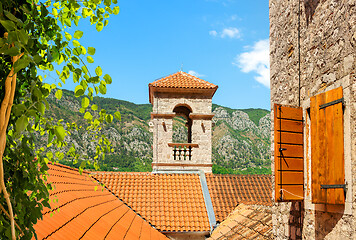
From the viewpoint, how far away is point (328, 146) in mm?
3252

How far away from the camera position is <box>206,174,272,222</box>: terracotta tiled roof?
385 inches

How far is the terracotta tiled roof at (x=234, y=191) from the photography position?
32.1 ft

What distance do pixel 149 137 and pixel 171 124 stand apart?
1155 inches

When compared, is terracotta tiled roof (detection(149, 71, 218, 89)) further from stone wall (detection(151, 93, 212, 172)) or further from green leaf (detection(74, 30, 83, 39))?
green leaf (detection(74, 30, 83, 39))

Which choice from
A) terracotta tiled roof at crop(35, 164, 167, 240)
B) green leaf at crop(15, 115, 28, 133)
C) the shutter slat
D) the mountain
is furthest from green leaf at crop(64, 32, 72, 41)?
the mountain

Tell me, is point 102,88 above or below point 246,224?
above

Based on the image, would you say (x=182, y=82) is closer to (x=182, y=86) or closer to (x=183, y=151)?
(x=182, y=86)

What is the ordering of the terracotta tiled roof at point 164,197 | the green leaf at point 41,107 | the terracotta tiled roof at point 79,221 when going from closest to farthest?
the green leaf at point 41,107, the terracotta tiled roof at point 79,221, the terracotta tiled roof at point 164,197

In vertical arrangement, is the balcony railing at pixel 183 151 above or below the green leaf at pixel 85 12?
below

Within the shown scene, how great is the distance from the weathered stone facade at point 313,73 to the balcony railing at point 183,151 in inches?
255

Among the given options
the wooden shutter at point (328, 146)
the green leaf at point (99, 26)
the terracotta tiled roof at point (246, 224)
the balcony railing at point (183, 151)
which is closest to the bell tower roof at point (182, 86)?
the balcony railing at point (183, 151)

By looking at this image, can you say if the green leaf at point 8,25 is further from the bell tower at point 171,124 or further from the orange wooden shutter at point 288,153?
the bell tower at point 171,124

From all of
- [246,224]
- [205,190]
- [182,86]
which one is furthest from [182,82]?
[246,224]

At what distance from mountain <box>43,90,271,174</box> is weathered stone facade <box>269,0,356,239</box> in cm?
2594
